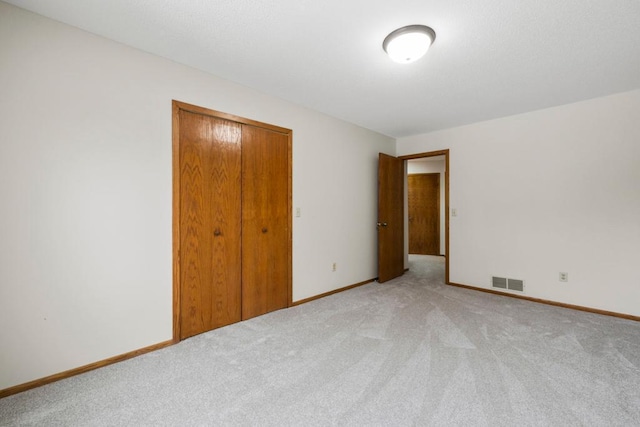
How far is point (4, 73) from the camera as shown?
1670 mm

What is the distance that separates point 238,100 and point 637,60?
3581 mm

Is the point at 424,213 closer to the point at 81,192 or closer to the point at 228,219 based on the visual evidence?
the point at 228,219

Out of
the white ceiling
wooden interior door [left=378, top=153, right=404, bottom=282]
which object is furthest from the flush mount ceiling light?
wooden interior door [left=378, top=153, right=404, bottom=282]

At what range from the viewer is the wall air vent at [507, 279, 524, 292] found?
3559 mm

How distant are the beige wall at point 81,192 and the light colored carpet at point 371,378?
11.1 inches

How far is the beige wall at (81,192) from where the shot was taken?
1704mm

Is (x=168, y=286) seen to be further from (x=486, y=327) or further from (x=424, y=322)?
(x=486, y=327)

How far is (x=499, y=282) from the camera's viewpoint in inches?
147

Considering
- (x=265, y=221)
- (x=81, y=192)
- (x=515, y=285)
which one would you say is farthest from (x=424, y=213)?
(x=81, y=192)

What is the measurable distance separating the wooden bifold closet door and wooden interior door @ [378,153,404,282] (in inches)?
67.6

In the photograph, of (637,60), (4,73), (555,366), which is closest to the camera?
(4,73)

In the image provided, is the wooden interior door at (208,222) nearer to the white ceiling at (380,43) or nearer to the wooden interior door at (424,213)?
the white ceiling at (380,43)

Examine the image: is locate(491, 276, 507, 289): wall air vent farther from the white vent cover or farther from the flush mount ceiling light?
the flush mount ceiling light

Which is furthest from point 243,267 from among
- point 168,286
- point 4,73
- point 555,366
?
point 555,366
